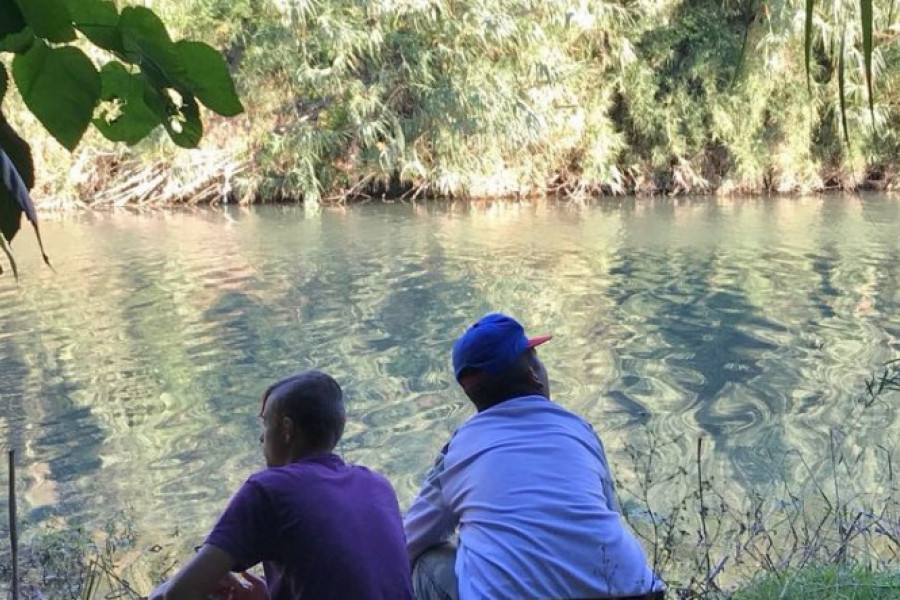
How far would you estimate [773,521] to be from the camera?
4137mm

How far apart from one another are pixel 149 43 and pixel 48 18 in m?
0.10

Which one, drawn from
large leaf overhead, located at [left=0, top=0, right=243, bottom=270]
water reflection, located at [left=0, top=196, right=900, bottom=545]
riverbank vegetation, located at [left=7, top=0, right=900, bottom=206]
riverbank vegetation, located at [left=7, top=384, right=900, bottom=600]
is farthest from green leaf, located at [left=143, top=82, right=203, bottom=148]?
riverbank vegetation, located at [left=7, top=0, right=900, bottom=206]

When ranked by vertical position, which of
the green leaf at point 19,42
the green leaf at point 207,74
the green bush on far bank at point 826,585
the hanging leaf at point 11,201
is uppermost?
the green leaf at point 19,42

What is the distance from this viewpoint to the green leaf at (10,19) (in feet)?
2.46

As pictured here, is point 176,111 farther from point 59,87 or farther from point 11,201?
point 11,201

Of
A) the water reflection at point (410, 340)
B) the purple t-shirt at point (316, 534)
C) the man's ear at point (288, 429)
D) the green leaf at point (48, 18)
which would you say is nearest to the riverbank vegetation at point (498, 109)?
the water reflection at point (410, 340)

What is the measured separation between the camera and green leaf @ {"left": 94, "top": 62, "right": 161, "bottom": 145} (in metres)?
→ 0.97

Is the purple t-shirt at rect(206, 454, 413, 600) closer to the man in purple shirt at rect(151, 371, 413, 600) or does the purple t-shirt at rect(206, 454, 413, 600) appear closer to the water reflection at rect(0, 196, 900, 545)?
the man in purple shirt at rect(151, 371, 413, 600)

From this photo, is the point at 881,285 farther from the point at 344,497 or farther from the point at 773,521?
the point at 344,497

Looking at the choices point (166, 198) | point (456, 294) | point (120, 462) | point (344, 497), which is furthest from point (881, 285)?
point (166, 198)

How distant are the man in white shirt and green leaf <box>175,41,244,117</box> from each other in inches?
46.7

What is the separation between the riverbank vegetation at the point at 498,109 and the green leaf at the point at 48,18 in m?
16.4

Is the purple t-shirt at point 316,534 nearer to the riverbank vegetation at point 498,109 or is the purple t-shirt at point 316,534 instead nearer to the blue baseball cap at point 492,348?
the blue baseball cap at point 492,348

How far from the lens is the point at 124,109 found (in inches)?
39.6
